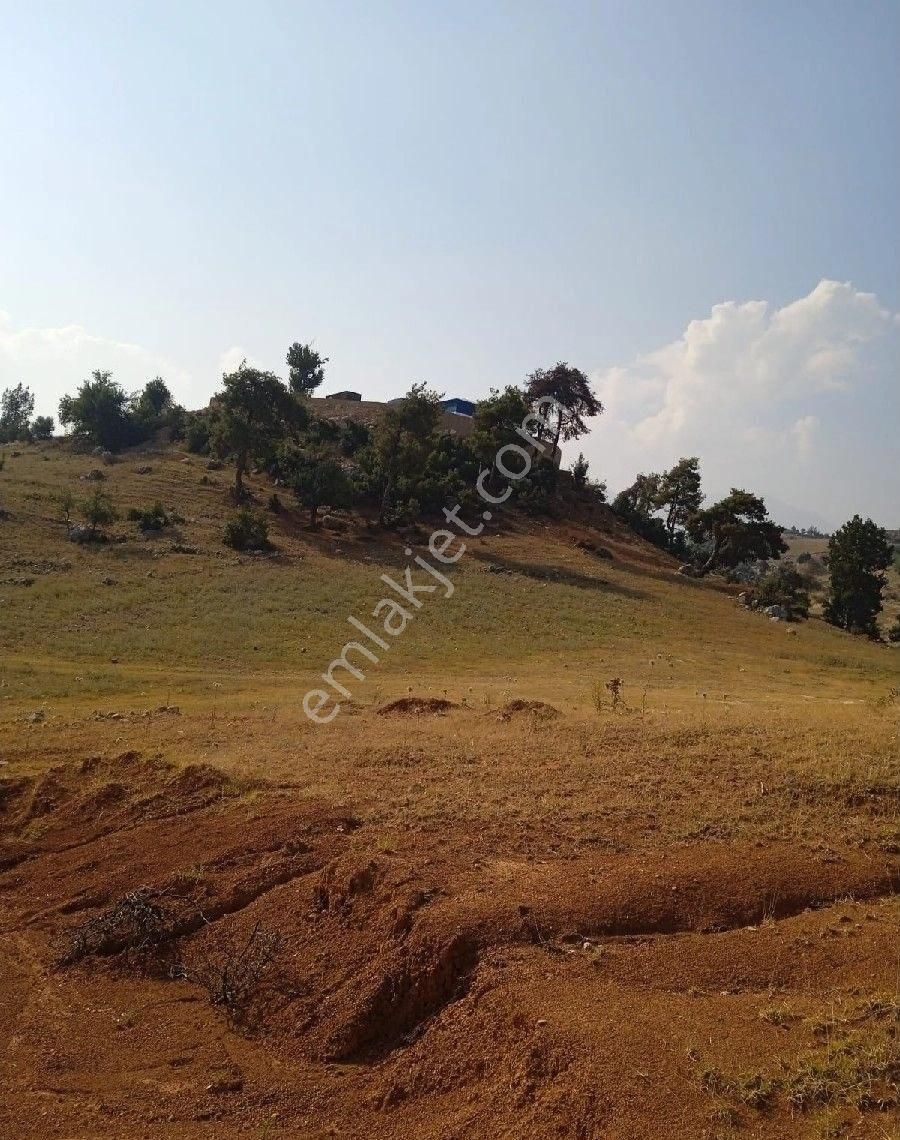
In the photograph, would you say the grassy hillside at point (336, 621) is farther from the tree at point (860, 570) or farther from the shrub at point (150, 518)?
the tree at point (860, 570)

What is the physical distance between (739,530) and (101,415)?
137ft

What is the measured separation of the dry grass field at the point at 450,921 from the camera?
4477 mm

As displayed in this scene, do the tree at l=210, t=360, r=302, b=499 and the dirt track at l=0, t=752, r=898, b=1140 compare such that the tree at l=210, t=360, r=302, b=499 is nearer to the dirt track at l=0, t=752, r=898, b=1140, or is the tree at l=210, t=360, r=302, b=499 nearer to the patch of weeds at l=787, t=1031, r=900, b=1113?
the dirt track at l=0, t=752, r=898, b=1140

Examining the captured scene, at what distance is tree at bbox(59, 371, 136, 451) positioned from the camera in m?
53.5

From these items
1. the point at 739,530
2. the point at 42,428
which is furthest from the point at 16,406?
the point at 739,530

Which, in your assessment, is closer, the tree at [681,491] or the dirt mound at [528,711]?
the dirt mound at [528,711]

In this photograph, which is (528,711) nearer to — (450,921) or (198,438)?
(450,921)

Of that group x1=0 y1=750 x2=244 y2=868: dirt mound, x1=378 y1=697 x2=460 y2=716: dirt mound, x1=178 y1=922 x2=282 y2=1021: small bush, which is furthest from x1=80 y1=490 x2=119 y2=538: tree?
x1=178 y1=922 x2=282 y2=1021: small bush

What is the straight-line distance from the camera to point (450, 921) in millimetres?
5668

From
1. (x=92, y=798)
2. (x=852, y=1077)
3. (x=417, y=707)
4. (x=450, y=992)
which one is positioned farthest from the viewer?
(x=417, y=707)

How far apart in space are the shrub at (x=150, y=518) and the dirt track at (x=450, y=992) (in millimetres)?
28914

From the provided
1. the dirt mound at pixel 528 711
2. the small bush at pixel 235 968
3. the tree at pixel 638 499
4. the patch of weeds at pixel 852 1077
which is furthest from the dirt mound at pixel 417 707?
the tree at pixel 638 499

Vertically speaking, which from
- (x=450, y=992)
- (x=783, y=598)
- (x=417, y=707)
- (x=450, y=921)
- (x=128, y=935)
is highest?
(x=783, y=598)

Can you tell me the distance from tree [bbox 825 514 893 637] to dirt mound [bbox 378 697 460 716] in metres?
30.4
